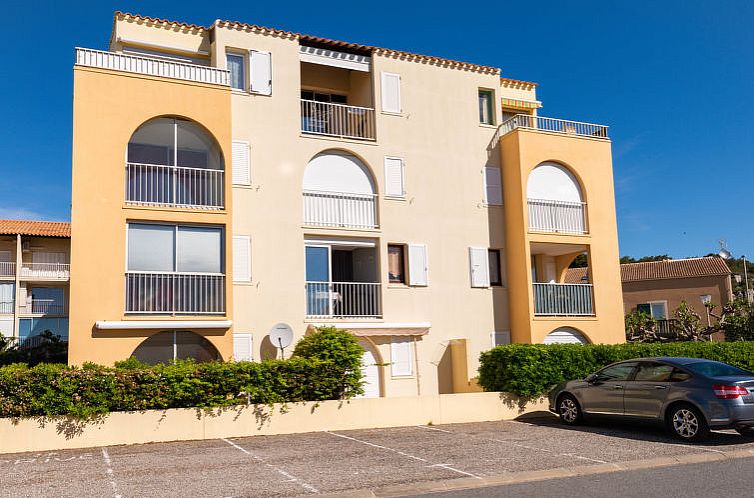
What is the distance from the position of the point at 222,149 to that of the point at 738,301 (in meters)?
27.4

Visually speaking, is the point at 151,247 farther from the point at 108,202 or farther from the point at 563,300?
the point at 563,300

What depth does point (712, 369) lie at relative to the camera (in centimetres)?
1425

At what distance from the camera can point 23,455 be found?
13.3m

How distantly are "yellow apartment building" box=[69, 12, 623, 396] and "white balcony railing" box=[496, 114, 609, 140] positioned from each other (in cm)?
8

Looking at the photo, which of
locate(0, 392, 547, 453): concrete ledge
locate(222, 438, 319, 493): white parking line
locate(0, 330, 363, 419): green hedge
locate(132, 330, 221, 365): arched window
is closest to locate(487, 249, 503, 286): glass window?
locate(0, 392, 547, 453): concrete ledge

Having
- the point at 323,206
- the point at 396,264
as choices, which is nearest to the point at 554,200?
the point at 396,264

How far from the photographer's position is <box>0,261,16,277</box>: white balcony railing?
46.3m

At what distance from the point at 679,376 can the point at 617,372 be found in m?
1.61

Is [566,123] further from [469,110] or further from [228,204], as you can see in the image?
[228,204]

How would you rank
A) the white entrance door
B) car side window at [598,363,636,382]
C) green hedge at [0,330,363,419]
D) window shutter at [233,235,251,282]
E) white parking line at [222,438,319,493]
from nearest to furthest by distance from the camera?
white parking line at [222,438,319,493]
green hedge at [0,330,363,419]
car side window at [598,363,636,382]
window shutter at [233,235,251,282]
the white entrance door

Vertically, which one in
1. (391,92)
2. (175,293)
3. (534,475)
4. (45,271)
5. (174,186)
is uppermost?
(391,92)

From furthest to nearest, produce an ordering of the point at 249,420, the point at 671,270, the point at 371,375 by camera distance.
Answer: the point at 671,270, the point at 371,375, the point at 249,420

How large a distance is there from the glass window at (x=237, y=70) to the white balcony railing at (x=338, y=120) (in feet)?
7.18

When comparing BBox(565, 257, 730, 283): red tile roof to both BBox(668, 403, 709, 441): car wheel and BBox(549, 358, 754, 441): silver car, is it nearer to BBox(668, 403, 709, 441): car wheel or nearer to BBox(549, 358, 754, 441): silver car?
BBox(549, 358, 754, 441): silver car
